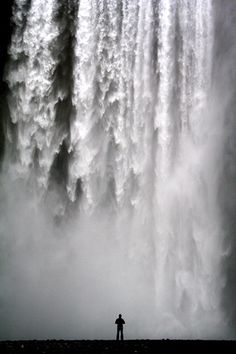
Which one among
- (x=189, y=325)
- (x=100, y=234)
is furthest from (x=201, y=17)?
(x=189, y=325)

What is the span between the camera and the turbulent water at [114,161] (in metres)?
20.8

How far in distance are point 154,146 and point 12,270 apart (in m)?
10.8

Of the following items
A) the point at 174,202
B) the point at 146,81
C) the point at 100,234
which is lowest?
the point at 100,234

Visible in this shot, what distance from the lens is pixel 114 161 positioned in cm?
2330

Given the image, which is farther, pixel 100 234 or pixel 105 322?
pixel 100 234

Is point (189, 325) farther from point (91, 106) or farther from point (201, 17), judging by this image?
point (201, 17)

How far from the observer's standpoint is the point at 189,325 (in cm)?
1931
